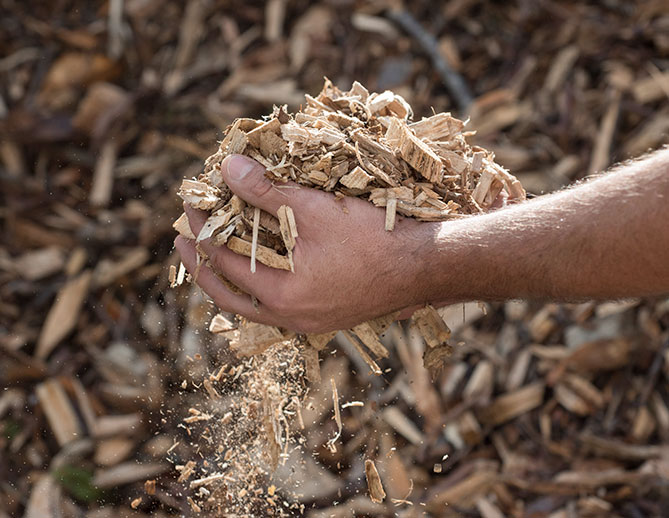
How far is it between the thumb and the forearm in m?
0.28

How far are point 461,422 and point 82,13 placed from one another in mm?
2566

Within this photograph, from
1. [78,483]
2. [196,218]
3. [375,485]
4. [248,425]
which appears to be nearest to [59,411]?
[78,483]

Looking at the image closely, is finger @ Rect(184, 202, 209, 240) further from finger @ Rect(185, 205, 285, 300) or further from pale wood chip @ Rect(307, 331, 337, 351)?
pale wood chip @ Rect(307, 331, 337, 351)

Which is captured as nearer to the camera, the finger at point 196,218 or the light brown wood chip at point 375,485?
the finger at point 196,218


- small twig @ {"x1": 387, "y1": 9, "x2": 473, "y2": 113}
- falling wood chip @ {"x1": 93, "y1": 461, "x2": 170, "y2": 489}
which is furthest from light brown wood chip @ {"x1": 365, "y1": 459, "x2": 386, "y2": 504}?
small twig @ {"x1": 387, "y1": 9, "x2": 473, "y2": 113}

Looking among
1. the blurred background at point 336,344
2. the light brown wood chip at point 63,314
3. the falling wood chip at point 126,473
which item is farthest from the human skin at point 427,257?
the light brown wood chip at point 63,314

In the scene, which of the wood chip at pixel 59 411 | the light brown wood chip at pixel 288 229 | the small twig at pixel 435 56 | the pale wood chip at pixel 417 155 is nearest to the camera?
the light brown wood chip at pixel 288 229

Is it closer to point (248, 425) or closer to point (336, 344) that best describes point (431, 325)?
point (248, 425)

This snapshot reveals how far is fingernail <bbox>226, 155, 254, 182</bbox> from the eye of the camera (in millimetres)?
1329

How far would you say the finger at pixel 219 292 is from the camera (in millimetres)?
1422

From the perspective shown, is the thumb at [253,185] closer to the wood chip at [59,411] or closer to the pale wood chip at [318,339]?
the pale wood chip at [318,339]

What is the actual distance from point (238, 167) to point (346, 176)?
0.65 feet

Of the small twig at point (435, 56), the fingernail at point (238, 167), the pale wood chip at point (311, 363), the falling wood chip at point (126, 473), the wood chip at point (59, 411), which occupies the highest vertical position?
the fingernail at point (238, 167)

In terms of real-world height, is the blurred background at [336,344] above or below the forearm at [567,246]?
below
